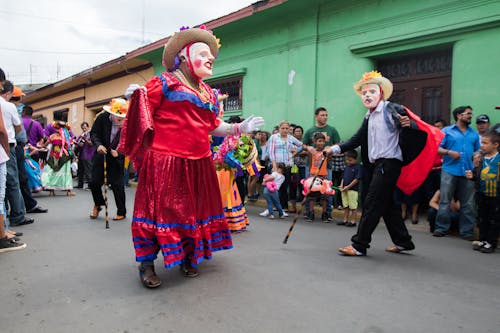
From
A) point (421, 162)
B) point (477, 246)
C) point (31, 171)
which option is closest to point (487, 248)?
point (477, 246)

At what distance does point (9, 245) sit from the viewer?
14.3ft

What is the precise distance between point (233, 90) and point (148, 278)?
9137mm

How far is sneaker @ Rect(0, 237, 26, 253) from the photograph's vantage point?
428cm

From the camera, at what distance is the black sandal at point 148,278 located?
10.4ft

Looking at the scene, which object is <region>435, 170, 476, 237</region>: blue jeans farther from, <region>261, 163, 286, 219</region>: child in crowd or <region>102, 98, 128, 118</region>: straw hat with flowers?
<region>102, 98, 128, 118</region>: straw hat with flowers

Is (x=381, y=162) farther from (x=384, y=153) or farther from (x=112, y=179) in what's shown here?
(x=112, y=179)

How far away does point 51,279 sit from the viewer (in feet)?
11.1

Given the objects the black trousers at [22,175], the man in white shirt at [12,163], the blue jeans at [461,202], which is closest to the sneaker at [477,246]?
the blue jeans at [461,202]

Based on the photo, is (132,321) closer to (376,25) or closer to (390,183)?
(390,183)

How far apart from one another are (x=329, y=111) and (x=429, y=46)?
236cm

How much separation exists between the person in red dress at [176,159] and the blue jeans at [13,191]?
111 inches

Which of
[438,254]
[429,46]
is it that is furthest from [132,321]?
[429,46]

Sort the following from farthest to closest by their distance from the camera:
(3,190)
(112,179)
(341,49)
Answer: (341,49)
(112,179)
(3,190)

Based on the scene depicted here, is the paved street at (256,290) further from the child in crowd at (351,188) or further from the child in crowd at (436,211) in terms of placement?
the child in crowd at (351,188)
